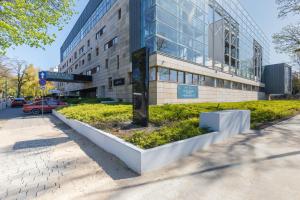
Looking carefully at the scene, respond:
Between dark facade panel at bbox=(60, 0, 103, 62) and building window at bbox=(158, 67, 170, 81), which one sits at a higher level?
dark facade panel at bbox=(60, 0, 103, 62)

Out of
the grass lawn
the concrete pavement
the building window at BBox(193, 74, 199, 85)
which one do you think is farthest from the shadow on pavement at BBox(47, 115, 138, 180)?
the building window at BBox(193, 74, 199, 85)

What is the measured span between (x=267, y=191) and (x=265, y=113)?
976 centimetres

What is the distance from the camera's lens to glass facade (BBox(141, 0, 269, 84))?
1803 centimetres

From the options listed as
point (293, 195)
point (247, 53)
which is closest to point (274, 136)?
point (293, 195)

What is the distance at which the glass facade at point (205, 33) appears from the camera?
59.2 feet

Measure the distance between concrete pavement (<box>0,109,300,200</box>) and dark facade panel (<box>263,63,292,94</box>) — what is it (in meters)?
46.9

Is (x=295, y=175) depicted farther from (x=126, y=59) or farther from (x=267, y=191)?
(x=126, y=59)

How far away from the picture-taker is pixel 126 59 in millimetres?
22141

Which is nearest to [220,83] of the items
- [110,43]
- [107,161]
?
[110,43]

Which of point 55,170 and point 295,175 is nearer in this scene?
point 295,175

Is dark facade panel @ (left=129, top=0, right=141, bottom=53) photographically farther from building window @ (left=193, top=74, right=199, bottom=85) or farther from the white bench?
the white bench

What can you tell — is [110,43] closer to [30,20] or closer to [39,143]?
[30,20]

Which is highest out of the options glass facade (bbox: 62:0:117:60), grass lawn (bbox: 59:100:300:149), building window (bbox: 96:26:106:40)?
glass facade (bbox: 62:0:117:60)

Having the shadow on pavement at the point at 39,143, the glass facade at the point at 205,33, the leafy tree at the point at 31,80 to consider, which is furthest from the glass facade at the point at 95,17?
the shadow on pavement at the point at 39,143
